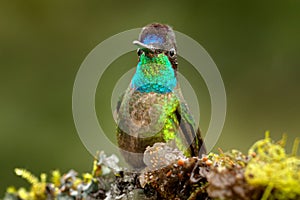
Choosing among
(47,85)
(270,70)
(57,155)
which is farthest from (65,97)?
(270,70)

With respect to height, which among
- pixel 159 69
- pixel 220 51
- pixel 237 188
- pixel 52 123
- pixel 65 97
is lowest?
pixel 237 188

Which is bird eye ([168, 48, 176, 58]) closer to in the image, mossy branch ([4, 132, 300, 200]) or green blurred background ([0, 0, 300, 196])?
mossy branch ([4, 132, 300, 200])

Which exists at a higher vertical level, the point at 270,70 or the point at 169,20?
Answer: the point at 169,20

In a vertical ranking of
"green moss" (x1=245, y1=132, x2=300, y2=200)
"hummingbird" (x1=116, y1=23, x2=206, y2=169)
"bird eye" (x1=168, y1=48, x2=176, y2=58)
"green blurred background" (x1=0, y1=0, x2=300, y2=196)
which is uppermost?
"green blurred background" (x1=0, y1=0, x2=300, y2=196)

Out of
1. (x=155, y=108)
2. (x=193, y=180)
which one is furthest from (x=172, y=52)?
(x=193, y=180)

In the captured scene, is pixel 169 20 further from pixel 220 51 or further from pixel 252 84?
pixel 252 84

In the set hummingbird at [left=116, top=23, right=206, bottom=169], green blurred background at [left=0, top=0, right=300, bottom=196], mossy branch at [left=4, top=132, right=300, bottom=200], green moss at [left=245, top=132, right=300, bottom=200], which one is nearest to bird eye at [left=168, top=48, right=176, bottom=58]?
hummingbird at [left=116, top=23, right=206, bottom=169]

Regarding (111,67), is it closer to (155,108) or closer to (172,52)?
(172,52)

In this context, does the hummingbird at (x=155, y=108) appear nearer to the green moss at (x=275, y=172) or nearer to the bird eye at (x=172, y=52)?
the bird eye at (x=172, y=52)
